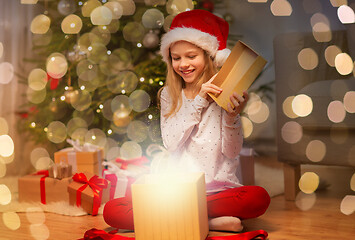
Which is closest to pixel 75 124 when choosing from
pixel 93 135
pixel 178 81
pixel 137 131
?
pixel 93 135

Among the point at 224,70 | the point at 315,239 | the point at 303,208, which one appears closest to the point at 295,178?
the point at 303,208

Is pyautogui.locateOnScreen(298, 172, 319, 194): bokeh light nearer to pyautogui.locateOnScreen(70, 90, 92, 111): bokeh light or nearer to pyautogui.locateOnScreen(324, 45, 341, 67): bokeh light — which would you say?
pyautogui.locateOnScreen(324, 45, 341, 67): bokeh light

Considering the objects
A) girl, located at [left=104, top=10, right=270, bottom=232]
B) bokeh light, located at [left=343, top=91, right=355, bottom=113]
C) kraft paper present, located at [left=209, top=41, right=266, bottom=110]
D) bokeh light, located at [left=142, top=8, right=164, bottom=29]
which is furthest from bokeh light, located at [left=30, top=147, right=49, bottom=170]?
bokeh light, located at [left=343, top=91, right=355, bottom=113]

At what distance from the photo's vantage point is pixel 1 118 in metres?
2.64

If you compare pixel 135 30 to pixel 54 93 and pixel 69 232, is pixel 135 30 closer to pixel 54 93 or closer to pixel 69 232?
pixel 54 93

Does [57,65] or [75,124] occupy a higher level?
[57,65]

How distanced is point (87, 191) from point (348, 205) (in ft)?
3.45

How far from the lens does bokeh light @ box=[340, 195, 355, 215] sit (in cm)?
165

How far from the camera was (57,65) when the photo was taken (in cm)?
247

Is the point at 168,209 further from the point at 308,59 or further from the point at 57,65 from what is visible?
the point at 57,65

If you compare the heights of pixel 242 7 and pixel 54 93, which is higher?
pixel 242 7

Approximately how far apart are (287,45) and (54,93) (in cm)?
135

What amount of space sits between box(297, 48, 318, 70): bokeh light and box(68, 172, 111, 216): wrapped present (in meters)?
0.98

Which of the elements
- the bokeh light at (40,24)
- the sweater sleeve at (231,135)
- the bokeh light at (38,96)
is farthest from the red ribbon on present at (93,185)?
the bokeh light at (40,24)
